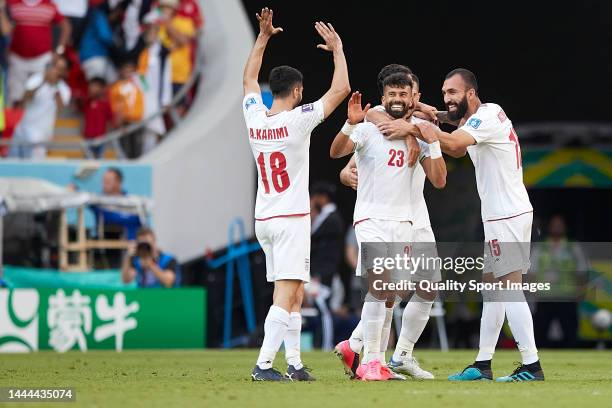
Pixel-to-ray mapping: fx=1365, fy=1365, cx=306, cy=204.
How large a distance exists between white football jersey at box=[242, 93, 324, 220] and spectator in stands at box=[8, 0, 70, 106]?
10.5 meters

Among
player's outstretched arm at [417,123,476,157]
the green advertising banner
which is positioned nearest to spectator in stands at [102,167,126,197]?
the green advertising banner

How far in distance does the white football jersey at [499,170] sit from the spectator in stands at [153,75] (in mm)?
10532

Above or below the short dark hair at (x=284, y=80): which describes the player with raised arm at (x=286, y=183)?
below

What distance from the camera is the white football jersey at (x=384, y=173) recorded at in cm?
995

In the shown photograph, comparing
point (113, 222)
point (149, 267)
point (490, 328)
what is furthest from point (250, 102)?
point (113, 222)

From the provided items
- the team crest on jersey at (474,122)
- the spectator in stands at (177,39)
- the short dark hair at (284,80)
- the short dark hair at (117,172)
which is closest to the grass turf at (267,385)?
the team crest on jersey at (474,122)

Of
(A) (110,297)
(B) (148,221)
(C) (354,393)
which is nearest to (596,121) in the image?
(B) (148,221)

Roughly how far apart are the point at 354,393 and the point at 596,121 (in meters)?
13.5

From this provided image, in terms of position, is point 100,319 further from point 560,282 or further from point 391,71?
point 391,71

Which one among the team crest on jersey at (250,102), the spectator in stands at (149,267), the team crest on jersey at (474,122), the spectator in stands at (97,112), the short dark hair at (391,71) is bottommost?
the spectator in stands at (149,267)

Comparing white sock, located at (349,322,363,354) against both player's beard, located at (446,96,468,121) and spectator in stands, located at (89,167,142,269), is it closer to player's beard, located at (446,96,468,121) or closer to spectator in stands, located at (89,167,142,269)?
player's beard, located at (446,96,468,121)

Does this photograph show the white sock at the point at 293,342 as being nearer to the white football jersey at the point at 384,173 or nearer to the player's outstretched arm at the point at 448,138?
the white football jersey at the point at 384,173

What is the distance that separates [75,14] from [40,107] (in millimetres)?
1870

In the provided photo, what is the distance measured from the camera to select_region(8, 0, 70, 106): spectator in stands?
1952 centimetres
